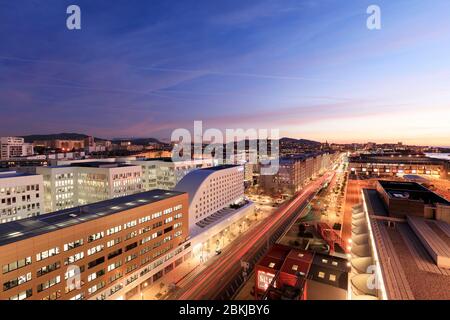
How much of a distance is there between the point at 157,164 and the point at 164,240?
39.8 meters

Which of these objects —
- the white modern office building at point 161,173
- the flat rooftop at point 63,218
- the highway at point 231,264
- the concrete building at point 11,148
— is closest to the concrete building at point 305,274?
the highway at point 231,264

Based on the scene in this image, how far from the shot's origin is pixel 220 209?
5425 centimetres

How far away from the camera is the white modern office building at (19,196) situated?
1646 inches

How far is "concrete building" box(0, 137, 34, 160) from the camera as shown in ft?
440

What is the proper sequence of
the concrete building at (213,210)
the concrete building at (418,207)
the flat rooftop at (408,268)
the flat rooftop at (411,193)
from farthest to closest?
the concrete building at (213,210) < the flat rooftop at (411,193) < the concrete building at (418,207) < the flat rooftop at (408,268)

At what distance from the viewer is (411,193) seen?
35.2 metres

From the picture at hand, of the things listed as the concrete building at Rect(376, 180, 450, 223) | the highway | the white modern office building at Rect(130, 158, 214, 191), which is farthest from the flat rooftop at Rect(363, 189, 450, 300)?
the white modern office building at Rect(130, 158, 214, 191)

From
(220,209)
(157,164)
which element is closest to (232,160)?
(157,164)

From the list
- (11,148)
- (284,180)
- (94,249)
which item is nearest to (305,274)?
(94,249)

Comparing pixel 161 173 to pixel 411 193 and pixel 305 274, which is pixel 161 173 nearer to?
pixel 305 274

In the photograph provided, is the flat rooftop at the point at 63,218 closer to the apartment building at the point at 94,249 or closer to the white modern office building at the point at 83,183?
the apartment building at the point at 94,249

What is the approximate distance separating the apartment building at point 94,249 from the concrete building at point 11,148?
14421cm

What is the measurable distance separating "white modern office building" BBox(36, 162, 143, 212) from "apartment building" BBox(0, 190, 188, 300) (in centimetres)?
2196
